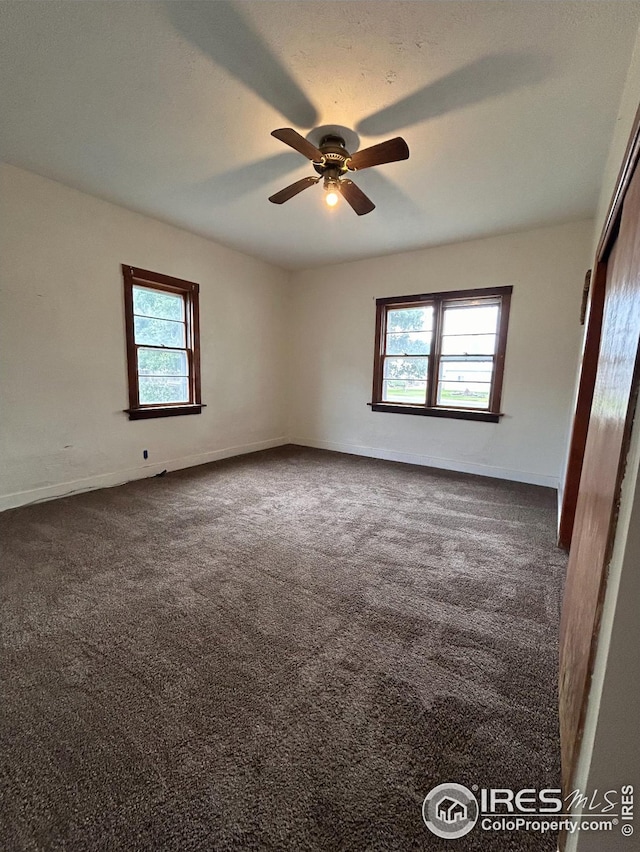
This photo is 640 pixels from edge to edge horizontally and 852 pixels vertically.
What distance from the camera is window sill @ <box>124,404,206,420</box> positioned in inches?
152

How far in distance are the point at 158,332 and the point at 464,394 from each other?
3.82 metres

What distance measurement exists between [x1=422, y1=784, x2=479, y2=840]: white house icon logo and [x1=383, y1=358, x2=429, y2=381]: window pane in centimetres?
418

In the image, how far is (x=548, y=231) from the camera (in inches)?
148

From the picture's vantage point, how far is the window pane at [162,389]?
158 inches

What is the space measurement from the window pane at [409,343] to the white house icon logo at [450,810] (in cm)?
427

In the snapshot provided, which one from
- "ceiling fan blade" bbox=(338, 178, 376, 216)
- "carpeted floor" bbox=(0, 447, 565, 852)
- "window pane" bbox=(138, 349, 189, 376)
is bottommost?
"carpeted floor" bbox=(0, 447, 565, 852)

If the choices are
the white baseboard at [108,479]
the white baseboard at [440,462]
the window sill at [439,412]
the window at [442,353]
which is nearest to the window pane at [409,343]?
→ the window at [442,353]

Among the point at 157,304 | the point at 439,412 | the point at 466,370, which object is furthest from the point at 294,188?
the point at 439,412

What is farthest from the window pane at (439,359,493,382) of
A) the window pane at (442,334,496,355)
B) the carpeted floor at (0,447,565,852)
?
the carpeted floor at (0,447,565,852)

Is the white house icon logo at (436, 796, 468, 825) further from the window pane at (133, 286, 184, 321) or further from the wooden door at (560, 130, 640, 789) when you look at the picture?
the window pane at (133, 286, 184, 321)

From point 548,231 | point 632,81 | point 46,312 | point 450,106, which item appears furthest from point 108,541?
point 548,231

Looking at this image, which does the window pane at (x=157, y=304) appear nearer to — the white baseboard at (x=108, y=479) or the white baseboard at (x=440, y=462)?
the white baseboard at (x=108, y=479)

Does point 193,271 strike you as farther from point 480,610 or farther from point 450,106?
point 480,610

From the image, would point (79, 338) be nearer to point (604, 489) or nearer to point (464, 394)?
point (604, 489)
